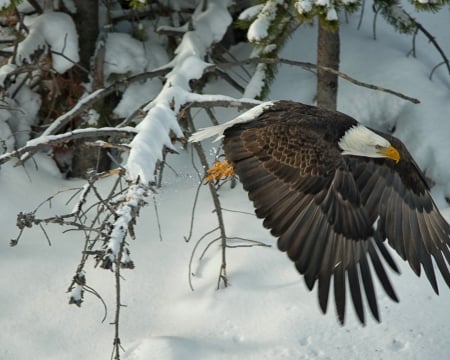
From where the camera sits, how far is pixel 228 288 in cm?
501

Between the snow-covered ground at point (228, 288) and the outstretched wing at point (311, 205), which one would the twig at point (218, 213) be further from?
the outstretched wing at point (311, 205)

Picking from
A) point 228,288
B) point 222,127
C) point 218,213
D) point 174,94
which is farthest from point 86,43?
point 222,127

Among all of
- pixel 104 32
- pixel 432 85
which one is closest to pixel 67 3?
pixel 104 32

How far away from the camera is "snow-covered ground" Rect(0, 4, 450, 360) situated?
4672mm

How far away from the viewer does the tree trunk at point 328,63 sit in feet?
17.4

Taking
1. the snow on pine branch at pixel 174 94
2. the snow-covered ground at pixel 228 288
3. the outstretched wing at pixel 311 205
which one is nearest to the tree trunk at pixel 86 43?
the snow-covered ground at pixel 228 288

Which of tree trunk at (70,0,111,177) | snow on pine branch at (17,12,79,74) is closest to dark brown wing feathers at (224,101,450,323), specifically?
snow on pine branch at (17,12,79,74)

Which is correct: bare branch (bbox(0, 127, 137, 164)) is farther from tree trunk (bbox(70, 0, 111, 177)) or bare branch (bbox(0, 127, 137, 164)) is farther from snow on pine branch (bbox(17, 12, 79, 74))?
tree trunk (bbox(70, 0, 111, 177))

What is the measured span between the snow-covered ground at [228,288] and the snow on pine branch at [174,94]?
67 cm

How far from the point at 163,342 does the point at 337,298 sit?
1.55 meters

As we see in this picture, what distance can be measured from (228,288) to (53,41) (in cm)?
183

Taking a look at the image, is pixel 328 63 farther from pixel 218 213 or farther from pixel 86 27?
pixel 86 27

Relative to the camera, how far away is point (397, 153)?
4.16 m

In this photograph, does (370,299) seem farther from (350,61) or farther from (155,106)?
(350,61)
